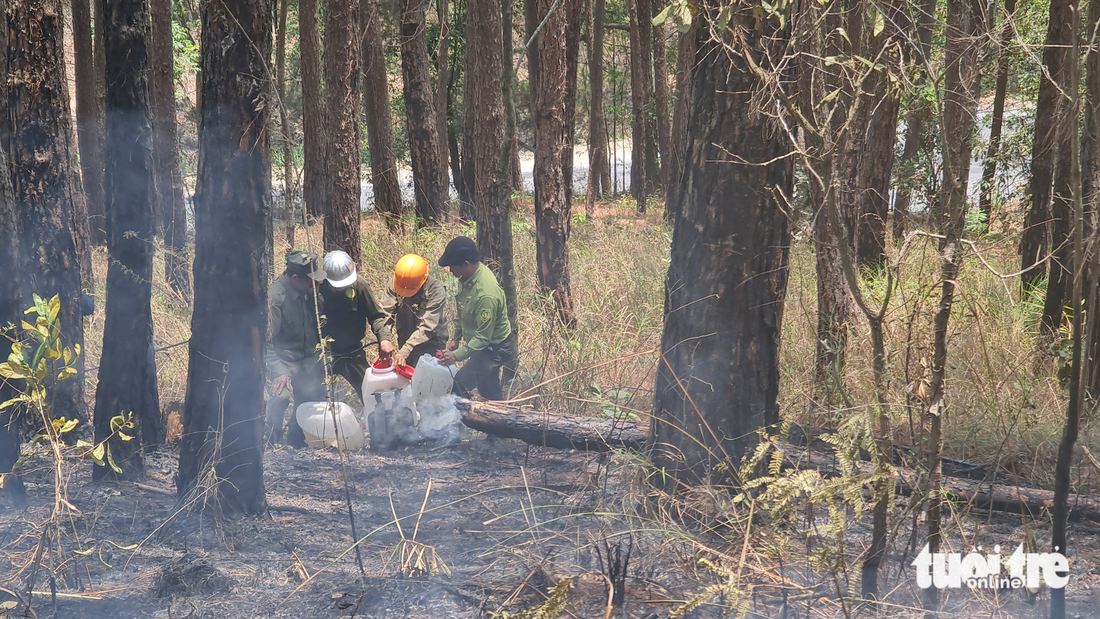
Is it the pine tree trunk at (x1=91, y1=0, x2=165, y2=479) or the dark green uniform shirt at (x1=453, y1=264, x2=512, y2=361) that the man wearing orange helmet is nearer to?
the dark green uniform shirt at (x1=453, y1=264, x2=512, y2=361)

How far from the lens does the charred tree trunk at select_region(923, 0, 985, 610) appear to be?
3.01 metres

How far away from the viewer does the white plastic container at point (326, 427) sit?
552 centimetres

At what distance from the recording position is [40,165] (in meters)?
5.32

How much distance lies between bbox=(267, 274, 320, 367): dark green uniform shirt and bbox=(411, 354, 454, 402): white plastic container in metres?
0.89

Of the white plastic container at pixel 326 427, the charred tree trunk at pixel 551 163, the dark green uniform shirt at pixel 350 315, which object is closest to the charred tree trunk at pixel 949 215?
the white plastic container at pixel 326 427

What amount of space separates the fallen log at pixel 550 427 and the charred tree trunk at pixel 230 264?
1633mm

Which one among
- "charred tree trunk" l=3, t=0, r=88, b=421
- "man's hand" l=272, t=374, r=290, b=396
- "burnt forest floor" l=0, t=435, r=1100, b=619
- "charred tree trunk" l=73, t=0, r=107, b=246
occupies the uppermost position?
"charred tree trunk" l=73, t=0, r=107, b=246

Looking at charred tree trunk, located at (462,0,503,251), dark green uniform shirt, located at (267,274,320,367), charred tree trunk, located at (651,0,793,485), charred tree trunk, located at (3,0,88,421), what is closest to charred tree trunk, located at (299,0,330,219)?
charred tree trunk, located at (462,0,503,251)

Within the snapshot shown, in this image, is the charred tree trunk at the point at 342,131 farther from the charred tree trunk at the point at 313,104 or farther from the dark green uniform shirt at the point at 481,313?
the dark green uniform shirt at the point at 481,313

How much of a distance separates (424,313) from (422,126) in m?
7.15

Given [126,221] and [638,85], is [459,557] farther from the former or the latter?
[638,85]

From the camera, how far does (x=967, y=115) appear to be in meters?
3.33

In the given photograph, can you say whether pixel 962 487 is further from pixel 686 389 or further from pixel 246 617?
pixel 246 617

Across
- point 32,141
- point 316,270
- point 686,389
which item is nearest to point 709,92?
point 686,389
